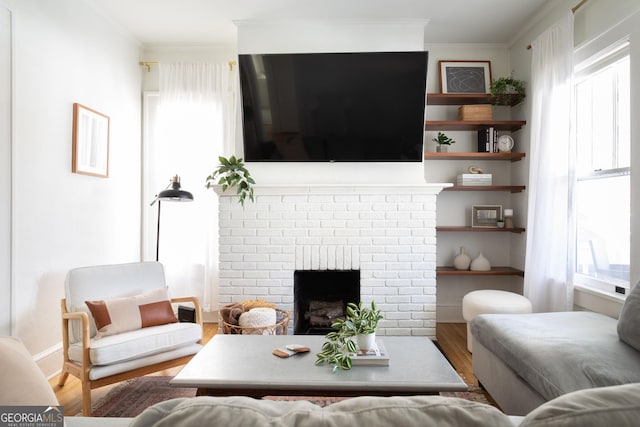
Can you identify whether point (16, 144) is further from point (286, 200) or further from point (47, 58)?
point (286, 200)

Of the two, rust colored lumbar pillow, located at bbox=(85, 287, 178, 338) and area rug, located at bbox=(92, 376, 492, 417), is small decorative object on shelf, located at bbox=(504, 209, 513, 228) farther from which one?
rust colored lumbar pillow, located at bbox=(85, 287, 178, 338)

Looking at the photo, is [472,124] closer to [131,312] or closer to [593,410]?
[131,312]

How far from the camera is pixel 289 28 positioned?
11.6 feet

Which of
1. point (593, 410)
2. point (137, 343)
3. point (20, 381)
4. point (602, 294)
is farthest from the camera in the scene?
point (602, 294)

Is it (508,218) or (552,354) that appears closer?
(552,354)

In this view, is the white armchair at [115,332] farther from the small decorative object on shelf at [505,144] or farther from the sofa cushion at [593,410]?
the small decorative object on shelf at [505,144]

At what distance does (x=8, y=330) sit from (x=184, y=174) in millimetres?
2021

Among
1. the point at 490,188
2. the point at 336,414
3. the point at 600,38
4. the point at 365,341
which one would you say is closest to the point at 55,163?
the point at 365,341

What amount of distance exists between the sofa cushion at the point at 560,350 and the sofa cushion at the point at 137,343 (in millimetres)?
1827

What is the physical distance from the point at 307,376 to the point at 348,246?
1844 millimetres

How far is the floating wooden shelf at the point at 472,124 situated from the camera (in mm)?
3705

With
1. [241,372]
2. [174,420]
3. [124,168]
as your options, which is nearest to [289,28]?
[124,168]

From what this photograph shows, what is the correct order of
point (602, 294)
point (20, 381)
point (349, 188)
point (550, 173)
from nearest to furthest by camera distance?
point (20, 381), point (602, 294), point (550, 173), point (349, 188)

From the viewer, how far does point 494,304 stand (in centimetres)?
295
